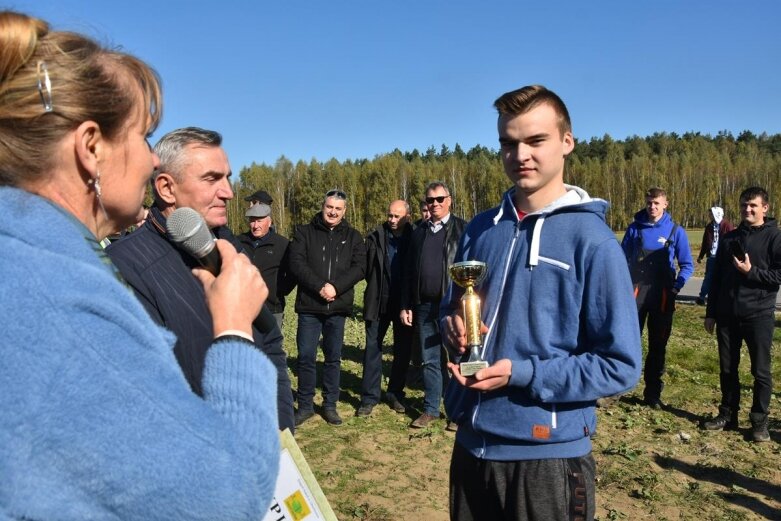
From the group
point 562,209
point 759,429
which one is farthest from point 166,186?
point 759,429

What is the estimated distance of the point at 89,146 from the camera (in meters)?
1.16

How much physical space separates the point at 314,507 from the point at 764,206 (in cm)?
601

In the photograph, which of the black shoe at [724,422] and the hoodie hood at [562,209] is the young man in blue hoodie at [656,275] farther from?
the hoodie hood at [562,209]

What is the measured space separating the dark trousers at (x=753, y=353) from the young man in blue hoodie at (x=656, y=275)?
0.82 m

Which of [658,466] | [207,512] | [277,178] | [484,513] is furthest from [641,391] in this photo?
[277,178]

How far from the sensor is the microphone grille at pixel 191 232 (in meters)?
1.74

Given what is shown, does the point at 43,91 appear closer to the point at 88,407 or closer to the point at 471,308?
the point at 88,407

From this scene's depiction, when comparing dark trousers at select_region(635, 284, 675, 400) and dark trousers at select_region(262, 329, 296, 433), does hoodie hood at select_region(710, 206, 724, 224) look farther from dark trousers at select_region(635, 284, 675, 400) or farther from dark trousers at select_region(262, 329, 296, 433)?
Result: dark trousers at select_region(262, 329, 296, 433)

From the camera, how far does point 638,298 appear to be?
23.5ft

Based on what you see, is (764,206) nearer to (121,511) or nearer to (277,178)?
(121,511)

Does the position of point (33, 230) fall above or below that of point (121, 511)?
above

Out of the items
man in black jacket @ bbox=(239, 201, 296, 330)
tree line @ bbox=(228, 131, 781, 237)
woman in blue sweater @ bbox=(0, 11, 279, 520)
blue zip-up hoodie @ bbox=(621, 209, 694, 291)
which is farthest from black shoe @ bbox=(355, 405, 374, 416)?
tree line @ bbox=(228, 131, 781, 237)

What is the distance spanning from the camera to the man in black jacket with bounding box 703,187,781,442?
5992mm

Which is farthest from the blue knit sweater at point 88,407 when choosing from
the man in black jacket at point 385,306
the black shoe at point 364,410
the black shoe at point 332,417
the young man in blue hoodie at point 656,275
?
the young man in blue hoodie at point 656,275
